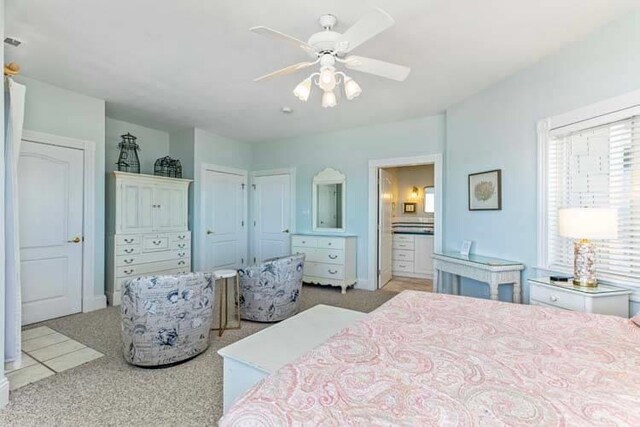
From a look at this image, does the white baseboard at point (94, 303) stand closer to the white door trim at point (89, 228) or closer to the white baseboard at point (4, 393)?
the white door trim at point (89, 228)

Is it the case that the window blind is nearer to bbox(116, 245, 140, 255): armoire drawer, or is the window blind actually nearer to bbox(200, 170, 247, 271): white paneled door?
bbox(200, 170, 247, 271): white paneled door

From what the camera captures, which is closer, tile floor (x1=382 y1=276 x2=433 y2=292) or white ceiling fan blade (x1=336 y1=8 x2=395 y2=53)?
white ceiling fan blade (x1=336 y1=8 x2=395 y2=53)

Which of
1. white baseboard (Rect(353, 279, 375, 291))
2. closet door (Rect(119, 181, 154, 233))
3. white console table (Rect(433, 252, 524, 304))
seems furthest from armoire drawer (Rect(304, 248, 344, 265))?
closet door (Rect(119, 181, 154, 233))

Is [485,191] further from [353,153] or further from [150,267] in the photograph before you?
[150,267]

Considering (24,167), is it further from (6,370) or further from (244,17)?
(244,17)

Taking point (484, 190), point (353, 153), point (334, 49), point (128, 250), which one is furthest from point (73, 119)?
point (484, 190)

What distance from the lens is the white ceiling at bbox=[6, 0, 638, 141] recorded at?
2100mm

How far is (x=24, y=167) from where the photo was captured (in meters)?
3.26

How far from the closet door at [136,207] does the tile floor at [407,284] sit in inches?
141

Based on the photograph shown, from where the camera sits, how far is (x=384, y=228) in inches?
203

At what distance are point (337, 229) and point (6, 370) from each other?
13.0 ft

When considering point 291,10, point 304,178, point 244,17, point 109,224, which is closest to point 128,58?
point 244,17

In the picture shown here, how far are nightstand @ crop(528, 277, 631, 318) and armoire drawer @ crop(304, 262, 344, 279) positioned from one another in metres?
2.78

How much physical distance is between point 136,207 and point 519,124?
4513mm
